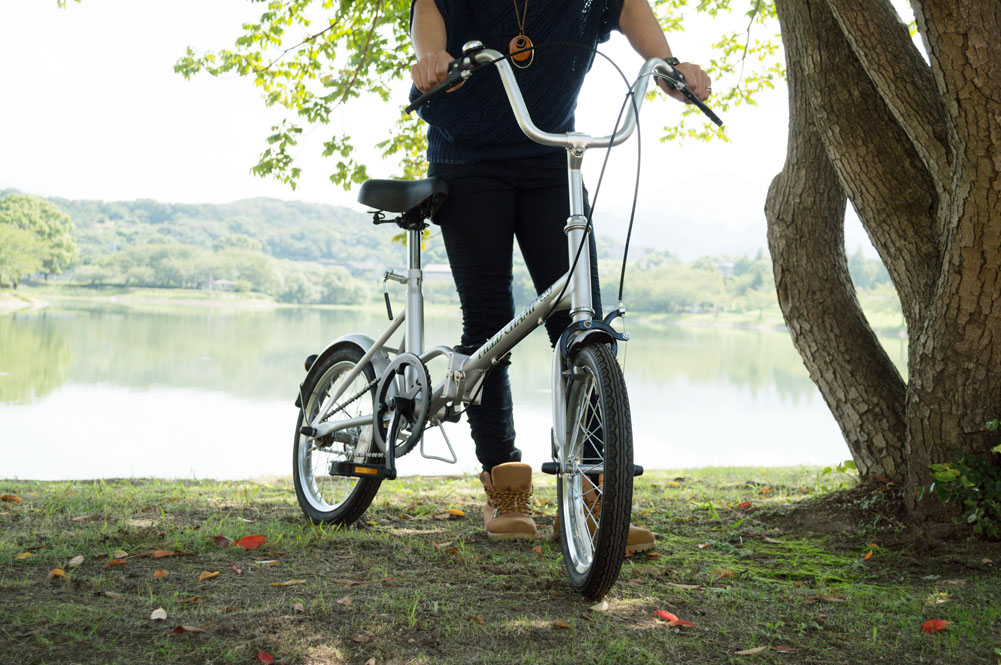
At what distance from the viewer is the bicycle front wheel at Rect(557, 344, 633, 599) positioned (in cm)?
161

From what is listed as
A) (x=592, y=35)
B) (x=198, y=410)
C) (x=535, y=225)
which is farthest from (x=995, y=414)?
(x=198, y=410)

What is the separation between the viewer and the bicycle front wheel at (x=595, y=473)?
1610mm

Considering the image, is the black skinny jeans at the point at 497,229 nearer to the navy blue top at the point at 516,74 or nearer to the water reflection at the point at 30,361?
the navy blue top at the point at 516,74

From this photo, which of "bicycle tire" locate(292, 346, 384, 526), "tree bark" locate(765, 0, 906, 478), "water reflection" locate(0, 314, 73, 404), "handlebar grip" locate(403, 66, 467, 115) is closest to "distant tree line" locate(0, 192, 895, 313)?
"water reflection" locate(0, 314, 73, 404)

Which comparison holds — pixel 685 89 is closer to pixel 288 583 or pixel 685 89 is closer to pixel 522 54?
pixel 522 54

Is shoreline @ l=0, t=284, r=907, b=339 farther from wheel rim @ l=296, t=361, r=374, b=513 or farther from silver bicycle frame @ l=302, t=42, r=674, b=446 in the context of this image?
silver bicycle frame @ l=302, t=42, r=674, b=446

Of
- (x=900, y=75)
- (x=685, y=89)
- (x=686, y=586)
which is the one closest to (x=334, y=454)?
(x=686, y=586)

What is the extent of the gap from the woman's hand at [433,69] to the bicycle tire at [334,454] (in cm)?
102

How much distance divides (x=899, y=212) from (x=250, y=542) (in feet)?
7.20

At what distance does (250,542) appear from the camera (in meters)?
2.29

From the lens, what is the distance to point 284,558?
2.18 metres

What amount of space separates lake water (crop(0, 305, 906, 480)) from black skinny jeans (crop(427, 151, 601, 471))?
0.76 feet

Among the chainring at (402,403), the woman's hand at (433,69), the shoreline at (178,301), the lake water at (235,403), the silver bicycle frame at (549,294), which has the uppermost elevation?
the shoreline at (178,301)

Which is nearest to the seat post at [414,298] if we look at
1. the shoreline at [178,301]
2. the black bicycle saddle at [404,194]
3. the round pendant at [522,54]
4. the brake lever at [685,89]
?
the black bicycle saddle at [404,194]
